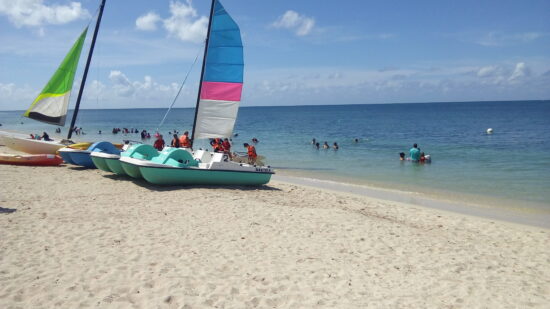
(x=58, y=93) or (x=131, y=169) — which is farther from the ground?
(x=58, y=93)

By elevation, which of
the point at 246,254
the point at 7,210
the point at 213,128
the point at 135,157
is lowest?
the point at 246,254

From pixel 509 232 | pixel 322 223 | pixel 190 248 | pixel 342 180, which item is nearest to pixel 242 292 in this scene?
pixel 190 248

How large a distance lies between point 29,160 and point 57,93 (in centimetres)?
321

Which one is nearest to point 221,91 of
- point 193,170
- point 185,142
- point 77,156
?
point 185,142

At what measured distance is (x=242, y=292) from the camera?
5562 mm

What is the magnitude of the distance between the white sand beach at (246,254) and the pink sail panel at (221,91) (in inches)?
157

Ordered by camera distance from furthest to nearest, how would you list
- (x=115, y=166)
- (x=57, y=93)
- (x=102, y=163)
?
(x=57, y=93), (x=102, y=163), (x=115, y=166)

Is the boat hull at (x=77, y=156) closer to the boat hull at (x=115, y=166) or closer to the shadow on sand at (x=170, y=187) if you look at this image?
the shadow on sand at (x=170, y=187)

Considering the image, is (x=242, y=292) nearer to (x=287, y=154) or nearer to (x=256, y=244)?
(x=256, y=244)

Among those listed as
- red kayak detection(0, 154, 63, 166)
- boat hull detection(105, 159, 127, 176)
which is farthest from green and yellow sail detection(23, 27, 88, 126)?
boat hull detection(105, 159, 127, 176)

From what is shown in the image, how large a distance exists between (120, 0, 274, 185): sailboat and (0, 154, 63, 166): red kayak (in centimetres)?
489

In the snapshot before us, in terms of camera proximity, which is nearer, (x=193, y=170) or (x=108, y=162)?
(x=193, y=170)

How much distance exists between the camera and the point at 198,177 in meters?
12.7

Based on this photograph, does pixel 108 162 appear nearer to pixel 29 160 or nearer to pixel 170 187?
pixel 170 187
